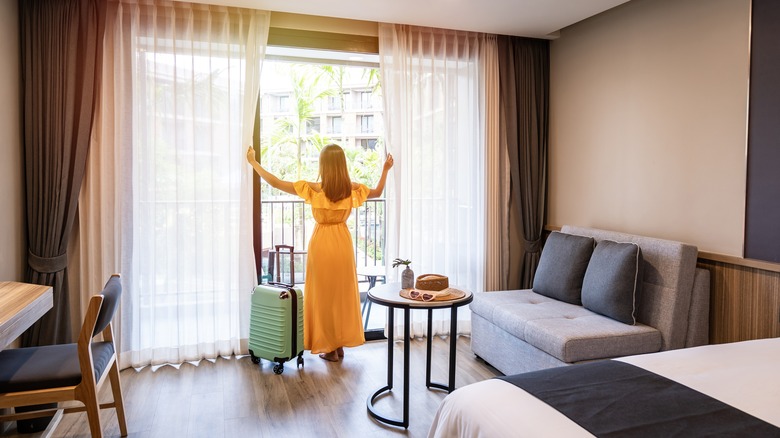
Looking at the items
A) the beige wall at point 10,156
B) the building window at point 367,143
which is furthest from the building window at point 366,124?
the beige wall at point 10,156

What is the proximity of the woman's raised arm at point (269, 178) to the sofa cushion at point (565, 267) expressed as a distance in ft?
6.10

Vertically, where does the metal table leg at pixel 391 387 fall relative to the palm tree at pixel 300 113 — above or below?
below

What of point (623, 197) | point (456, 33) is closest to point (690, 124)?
point (623, 197)

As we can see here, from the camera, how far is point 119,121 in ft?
10.8

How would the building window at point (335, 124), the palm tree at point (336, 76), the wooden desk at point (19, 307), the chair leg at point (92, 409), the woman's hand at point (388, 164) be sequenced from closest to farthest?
the wooden desk at point (19, 307), the chair leg at point (92, 409), the woman's hand at point (388, 164), the palm tree at point (336, 76), the building window at point (335, 124)

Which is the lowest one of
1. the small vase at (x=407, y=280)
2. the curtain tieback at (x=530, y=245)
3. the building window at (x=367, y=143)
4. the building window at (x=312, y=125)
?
the small vase at (x=407, y=280)

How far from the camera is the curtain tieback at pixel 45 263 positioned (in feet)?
10.2

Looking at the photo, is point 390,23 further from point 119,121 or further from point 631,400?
point 631,400

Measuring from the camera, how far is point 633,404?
148cm

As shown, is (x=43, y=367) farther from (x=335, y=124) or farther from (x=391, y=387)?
(x=335, y=124)

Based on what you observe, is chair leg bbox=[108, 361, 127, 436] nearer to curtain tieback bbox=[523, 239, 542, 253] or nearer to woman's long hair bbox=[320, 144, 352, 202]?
woman's long hair bbox=[320, 144, 352, 202]

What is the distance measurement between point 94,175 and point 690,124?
3819mm

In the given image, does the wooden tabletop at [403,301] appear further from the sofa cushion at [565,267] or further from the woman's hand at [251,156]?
the woman's hand at [251,156]

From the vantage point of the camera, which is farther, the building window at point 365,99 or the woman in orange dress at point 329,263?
the building window at point 365,99
